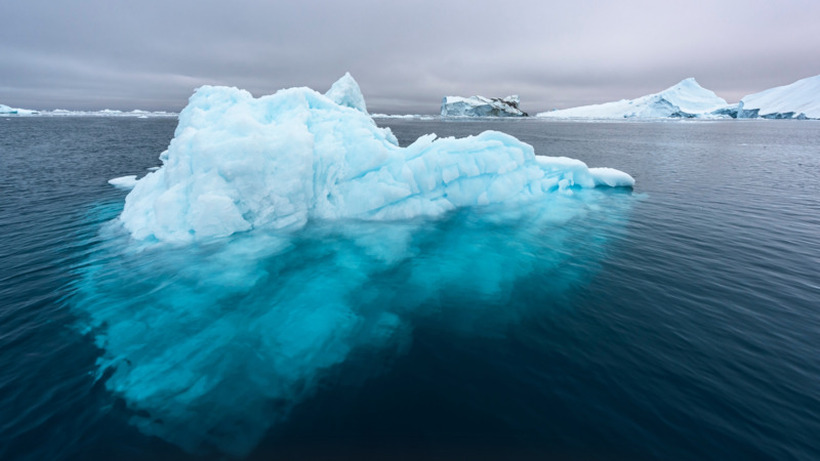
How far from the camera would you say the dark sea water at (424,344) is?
18.1ft

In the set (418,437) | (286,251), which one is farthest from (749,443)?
(286,251)

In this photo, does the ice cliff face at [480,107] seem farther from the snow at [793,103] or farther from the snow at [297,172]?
the snow at [297,172]

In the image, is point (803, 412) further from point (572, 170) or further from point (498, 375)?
point (572, 170)

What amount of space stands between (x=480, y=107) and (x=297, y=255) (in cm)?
16763

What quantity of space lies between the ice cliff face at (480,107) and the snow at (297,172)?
6101 inches

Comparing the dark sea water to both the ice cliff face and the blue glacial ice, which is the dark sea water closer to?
the blue glacial ice

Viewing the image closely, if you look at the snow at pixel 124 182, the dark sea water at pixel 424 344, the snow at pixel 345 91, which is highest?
the snow at pixel 345 91

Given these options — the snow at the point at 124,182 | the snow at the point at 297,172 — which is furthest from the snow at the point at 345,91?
the snow at the point at 297,172

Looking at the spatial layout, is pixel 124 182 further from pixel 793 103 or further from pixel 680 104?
pixel 793 103

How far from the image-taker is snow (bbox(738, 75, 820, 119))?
515 feet

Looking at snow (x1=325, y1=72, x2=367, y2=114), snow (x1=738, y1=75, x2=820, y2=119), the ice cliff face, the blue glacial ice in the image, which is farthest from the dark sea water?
snow (x1=738, y1=75, x2=820, y2=119)

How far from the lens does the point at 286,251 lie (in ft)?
40.9

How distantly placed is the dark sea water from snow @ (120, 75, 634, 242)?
1451 mm

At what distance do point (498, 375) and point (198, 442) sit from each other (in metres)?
5.59
